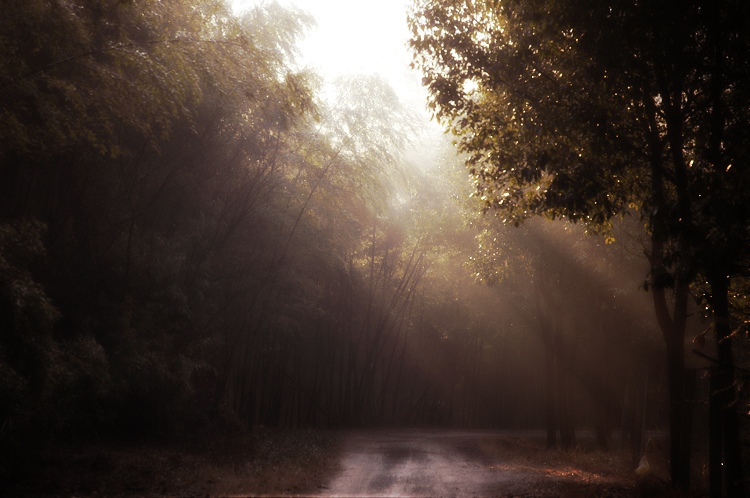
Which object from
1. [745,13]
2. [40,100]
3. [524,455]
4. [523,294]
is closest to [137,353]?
[40,100]

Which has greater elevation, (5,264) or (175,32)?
(175,32)

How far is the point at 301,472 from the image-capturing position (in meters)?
10.1

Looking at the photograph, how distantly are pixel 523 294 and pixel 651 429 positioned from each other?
16973 millimetres

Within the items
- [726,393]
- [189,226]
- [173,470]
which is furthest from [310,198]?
[726,393]

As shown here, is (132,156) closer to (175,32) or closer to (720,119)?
(175,32)

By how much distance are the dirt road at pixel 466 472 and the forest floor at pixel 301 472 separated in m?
0.02

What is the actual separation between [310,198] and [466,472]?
761cm

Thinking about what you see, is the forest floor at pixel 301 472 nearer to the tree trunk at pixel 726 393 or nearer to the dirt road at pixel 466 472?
the dirt road at pixel 466 472

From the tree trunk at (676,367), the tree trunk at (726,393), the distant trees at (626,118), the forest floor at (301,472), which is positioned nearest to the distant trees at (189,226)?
the forest floor at (301,472)

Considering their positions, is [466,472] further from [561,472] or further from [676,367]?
[676,367]

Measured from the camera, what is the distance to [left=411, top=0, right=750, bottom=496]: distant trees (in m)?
7.00

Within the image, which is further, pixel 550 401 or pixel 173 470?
pixel 550 401

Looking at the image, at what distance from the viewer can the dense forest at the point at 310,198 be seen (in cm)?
768

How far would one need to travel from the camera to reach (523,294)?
19141 millimetres
